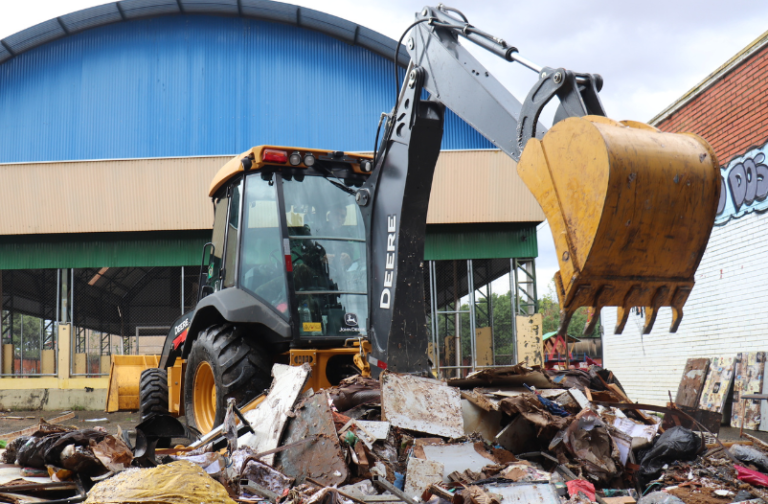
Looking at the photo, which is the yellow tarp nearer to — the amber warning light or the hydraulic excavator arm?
the hydraulic excavator arm

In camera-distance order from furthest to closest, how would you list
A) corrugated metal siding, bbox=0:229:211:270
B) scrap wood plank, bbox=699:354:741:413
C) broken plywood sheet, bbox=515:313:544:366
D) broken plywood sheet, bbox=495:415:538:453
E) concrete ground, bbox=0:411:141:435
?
corrugated metal siding, bbox=0:229:211:270 → broken plywood sheet, bbox=515:313:544:366 → concrete ground, bbox=0:411:141:435 → scrap wood plank, bbox=699:354:741:413 → broken plywood sheet, bbox=495:415:538:453

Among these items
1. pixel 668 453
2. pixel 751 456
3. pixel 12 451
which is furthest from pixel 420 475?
pixel 12 451

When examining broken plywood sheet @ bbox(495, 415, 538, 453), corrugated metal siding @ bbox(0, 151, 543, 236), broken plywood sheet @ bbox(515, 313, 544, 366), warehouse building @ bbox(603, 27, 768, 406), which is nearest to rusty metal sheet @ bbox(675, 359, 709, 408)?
warehouse building @ bbox(603, 27, 768, 406)

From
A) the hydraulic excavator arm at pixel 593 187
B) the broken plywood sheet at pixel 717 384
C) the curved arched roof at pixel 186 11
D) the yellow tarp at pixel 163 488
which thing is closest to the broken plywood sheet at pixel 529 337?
the broken plywood sheet at pixel 717 384

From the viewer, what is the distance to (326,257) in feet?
19.9

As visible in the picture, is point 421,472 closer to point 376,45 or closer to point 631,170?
point 631,170

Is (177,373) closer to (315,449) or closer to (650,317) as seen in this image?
(315,449)

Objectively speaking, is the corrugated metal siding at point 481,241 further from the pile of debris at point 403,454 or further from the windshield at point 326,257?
the pile of debris at point 403,454

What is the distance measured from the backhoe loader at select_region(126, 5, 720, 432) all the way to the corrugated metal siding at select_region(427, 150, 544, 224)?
10.3m

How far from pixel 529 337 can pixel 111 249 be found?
37.4ft

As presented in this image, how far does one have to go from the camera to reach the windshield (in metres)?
5.92

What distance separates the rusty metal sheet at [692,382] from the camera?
38.2 feet

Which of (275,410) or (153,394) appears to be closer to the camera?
(275,410)

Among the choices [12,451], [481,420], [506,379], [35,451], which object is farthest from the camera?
Answer: [506,379]
